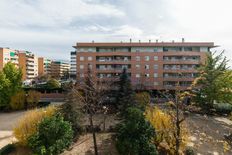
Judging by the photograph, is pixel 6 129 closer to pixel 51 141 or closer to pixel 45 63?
pixel 51 141

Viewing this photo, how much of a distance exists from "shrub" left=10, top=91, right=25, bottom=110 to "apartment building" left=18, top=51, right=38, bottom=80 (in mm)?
62161

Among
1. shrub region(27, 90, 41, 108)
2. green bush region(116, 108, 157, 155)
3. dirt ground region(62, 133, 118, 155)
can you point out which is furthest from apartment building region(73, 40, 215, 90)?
green bush region(116, 108, 157, 155)

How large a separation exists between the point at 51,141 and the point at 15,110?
25603 millimetres

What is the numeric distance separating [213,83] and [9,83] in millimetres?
35999

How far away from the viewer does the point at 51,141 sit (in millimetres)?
17859

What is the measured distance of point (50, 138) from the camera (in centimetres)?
1795

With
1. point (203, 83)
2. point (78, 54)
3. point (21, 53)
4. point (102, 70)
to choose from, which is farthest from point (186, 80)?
point (21, 53)

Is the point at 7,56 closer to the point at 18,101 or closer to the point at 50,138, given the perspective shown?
the point at 18,101

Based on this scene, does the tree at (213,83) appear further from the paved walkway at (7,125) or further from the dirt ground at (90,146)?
the paved walkway at (7,125)

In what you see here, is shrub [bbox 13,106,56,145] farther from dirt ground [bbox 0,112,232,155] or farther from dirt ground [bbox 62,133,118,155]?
dirt ground [bbox 62,133,118,155]

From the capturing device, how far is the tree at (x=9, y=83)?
39572 millimetres

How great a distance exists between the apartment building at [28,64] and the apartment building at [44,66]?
5.06 m

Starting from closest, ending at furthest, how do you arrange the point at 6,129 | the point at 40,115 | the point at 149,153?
the point at 149,153 < the point at 40,115 < the point at 6,129

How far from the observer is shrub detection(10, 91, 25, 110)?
39281 millimetres
